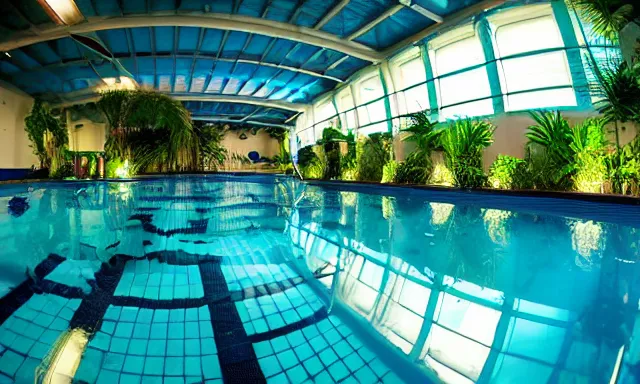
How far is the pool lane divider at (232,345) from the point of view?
85 centimetres

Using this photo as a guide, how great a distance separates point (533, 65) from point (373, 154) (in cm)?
460

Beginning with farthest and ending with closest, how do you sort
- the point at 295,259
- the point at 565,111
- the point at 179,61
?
1. the point at 179,61
2. the point at 565,111
3. the point at 295,259

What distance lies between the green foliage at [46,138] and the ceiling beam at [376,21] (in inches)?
422

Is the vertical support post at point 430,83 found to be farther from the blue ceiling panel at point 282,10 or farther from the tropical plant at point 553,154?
the tropical plant at point 553,154

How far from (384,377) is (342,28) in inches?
446

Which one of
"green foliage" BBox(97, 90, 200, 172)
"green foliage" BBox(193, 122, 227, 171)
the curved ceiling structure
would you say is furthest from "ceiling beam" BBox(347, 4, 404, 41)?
"green foliage" BBox(193, 122, 227, 171)

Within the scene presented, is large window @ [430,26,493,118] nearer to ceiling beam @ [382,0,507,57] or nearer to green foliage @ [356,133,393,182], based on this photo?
ceiling beam @ [382,0,507,57]

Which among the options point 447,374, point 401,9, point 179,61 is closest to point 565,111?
point 401,9

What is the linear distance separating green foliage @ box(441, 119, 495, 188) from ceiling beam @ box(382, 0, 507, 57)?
125 inches

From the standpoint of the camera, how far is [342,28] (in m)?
10.6

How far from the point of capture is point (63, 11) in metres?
8.25

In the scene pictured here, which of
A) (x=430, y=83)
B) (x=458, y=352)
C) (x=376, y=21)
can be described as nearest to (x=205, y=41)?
(x=376, y=21)

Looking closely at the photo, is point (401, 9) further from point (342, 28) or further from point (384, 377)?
point (384, 377)

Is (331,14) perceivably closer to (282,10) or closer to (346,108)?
(282,10)
